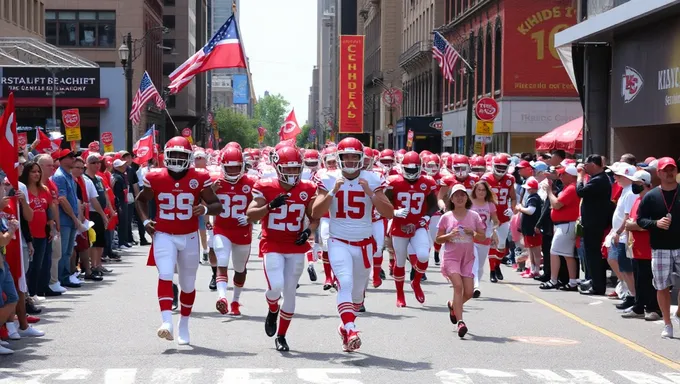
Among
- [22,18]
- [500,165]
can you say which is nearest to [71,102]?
[22,18]

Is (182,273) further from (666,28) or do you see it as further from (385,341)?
(666,28)

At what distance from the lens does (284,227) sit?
11.1m

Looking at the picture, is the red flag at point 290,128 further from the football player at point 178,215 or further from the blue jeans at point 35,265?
the football player at point 178,215

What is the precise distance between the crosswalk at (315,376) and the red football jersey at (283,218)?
5.31ft

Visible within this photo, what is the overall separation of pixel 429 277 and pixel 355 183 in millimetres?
8446

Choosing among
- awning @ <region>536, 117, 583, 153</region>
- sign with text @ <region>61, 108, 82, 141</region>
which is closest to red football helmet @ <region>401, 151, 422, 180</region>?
awning @ <region>536, 117, 583, 153</region>

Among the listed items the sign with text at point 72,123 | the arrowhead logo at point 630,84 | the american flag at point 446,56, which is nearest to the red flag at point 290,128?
the american flag at point 446,56

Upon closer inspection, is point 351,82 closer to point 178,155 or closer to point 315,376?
point 178,155

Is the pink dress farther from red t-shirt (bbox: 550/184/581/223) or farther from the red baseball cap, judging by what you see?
red t-shirt (bbox: 550/184/581/223)

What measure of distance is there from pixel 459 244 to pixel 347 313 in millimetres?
2207

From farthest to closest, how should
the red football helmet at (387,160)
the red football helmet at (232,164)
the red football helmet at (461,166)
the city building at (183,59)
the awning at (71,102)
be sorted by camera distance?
the city building at (183,59)
the awning at (71,102)
the red football helmet at (387,160)
the red football helmet at (461,166)
the red football helmet at (232,164)

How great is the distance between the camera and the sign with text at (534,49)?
49.8 metres

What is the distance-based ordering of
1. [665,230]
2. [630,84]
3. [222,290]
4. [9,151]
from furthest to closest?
[630,84] → [222,290] → [665,230] → [9,151]

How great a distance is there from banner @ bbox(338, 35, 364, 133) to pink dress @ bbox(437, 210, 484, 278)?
78.8 m
